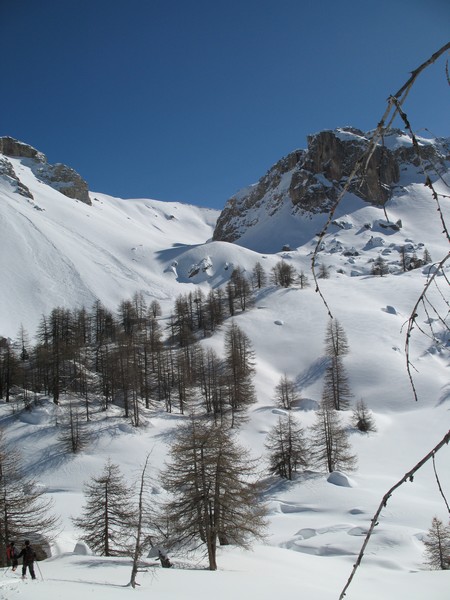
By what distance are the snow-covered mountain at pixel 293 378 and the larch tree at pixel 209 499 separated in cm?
153

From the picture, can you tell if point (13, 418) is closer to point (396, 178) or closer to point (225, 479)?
point (225, 479)

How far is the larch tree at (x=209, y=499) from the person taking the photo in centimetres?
1834

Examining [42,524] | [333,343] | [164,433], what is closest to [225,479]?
[42,524]

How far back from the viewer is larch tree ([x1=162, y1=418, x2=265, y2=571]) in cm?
1834

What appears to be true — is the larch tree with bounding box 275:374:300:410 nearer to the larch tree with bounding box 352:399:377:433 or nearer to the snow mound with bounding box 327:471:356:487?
the larch tree with bounding box 352:399:377:433

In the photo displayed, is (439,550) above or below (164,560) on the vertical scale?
below

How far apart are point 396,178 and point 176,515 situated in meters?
171

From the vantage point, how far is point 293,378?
177ft

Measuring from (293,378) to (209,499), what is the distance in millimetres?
36058

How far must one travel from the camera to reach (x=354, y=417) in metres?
42.1

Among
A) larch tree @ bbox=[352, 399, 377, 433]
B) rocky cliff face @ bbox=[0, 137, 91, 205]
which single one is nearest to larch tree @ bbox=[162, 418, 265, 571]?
larch tree @ bbox=[352, 399, 377, 433]

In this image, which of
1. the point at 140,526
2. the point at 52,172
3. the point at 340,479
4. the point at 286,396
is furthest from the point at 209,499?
the point at 52,172

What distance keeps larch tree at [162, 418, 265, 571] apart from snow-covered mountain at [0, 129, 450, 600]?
5.00ft

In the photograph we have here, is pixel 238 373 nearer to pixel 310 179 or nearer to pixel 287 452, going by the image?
pixel 287 452
